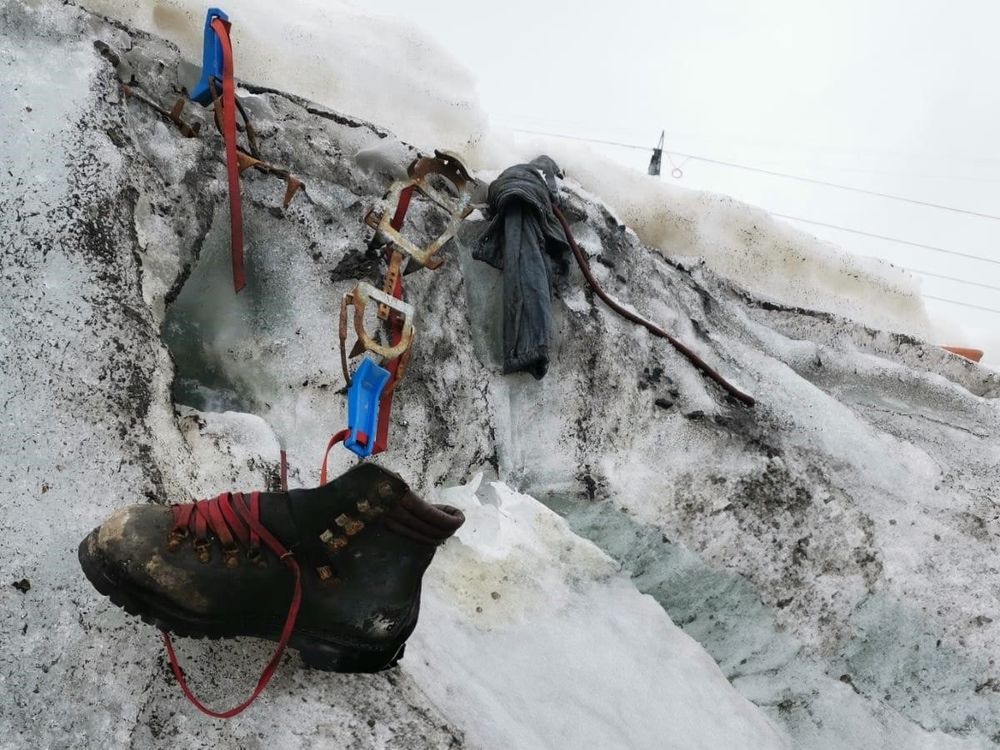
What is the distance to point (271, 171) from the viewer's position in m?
2.74

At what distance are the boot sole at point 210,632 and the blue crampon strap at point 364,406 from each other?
581 mm

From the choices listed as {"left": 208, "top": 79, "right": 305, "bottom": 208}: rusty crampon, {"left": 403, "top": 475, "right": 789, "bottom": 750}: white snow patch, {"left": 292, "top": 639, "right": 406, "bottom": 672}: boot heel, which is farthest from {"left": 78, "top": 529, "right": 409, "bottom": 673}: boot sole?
{"left": 208, "top": 79, "right": 305, "bottom": 208}: rusty crampon

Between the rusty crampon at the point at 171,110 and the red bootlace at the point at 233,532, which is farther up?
the rusty crampon at the point at 171,110

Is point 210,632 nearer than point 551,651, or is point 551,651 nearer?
point 210,632

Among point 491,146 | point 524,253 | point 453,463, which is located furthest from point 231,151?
point 491,146

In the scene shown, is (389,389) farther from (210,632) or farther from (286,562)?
(210,632)

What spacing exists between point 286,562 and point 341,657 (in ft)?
0.88

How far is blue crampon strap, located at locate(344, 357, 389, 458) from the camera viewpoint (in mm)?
2205

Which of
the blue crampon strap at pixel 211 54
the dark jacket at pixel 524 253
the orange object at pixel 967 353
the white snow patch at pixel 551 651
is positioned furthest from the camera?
the orange object at pixel 967 353

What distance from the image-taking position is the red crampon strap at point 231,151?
2488mm

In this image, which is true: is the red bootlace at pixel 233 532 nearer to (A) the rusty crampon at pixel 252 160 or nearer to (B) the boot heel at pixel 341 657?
(B) the boot heel at pixel 341 657

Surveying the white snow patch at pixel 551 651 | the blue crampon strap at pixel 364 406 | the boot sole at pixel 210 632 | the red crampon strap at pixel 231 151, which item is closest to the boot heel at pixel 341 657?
the boot sole at pixel 210 632

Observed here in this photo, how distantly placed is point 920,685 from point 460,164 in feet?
8.11

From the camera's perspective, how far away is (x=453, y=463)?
110 inches
